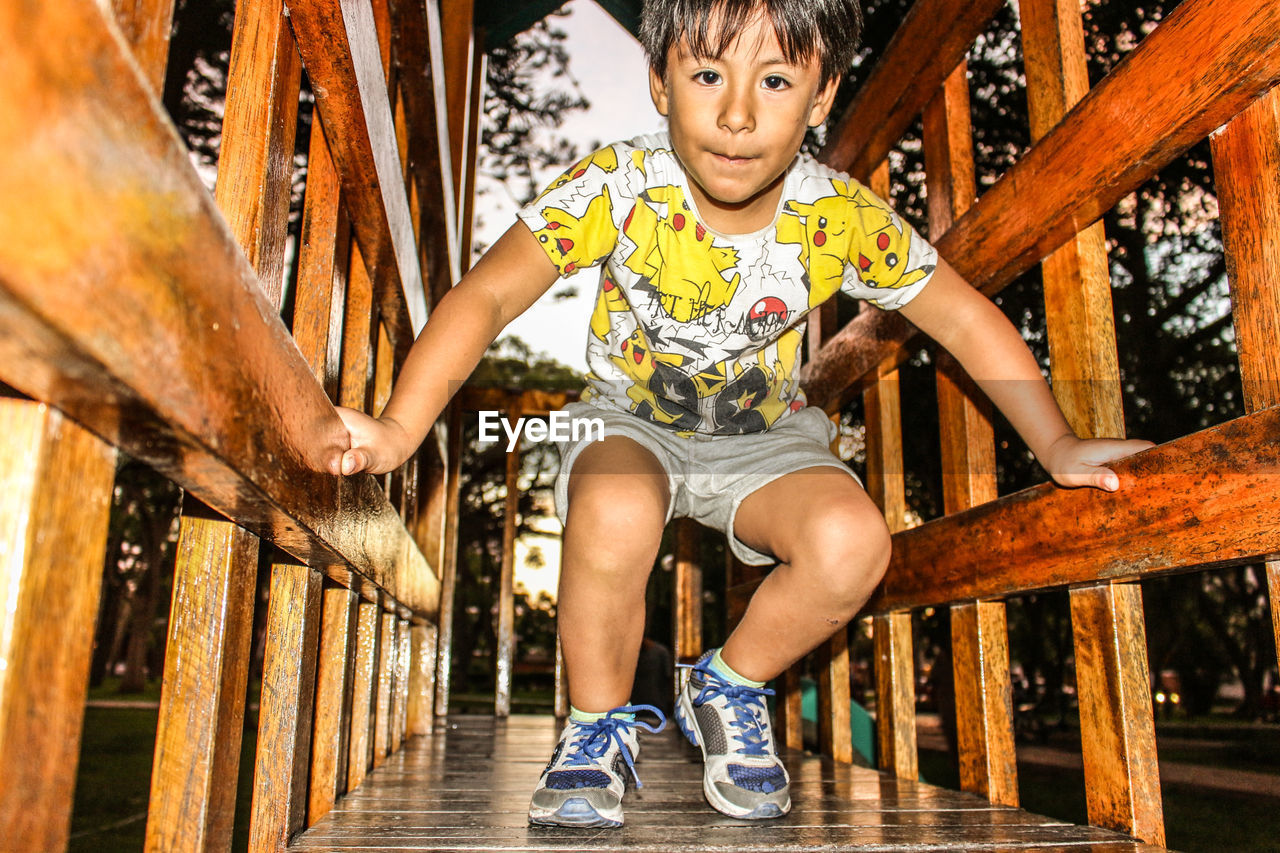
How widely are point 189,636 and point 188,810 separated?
0.14 metres

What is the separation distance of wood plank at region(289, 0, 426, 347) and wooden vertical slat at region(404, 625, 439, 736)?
1.47m

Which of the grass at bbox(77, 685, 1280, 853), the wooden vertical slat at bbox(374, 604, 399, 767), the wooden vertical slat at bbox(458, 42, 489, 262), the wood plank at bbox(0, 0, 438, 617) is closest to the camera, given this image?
the wood plank at bbox(0, 0, 438, 617)

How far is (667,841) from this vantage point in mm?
1200

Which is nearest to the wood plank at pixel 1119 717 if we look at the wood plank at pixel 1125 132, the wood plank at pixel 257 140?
the wood plank at pixel 1125 132

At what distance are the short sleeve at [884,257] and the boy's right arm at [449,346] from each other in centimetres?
Result: 58

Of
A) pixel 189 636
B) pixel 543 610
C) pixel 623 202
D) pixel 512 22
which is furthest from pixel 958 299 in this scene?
pixel 543 610

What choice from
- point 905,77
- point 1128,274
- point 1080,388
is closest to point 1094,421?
point 1080,388

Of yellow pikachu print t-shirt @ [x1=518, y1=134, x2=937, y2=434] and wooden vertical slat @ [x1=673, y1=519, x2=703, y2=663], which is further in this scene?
wooden vertical slat @ [x1=673, y1=519, x2=703, y2=663]

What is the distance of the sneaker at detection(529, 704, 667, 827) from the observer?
1.27 metres

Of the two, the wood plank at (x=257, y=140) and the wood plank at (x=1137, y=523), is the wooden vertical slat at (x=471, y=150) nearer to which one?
the wood plank at (x=1137, y=523)

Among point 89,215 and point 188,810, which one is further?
point 188,810

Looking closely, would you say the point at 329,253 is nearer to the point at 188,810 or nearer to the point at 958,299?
the point at 188,810

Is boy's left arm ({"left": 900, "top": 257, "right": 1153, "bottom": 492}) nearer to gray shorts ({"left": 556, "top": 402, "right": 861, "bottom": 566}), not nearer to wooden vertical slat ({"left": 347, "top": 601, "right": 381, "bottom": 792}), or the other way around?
gray shorts ({"left": 556, "top": 402, "right": 861, "bottom": 566})

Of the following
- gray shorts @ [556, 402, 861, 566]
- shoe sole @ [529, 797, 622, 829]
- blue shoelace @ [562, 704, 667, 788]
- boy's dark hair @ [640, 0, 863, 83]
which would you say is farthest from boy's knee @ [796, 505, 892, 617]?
boy's dark hair @ [640, 0, 863, 83]
